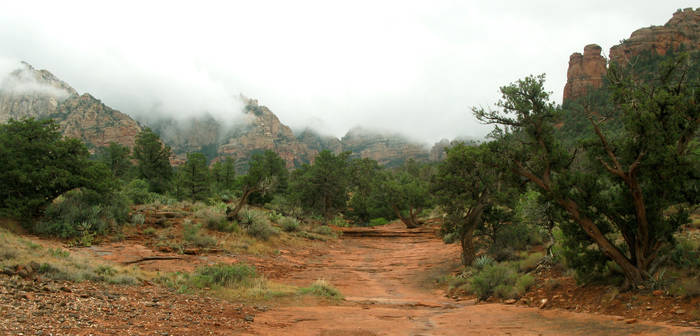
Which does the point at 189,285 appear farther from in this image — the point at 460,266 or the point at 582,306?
the point at 460,266

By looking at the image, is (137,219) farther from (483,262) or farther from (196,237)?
(483,262)

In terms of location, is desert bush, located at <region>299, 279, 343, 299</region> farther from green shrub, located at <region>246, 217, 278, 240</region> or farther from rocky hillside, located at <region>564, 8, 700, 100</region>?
rocky hillside, located at <region>564, 8, 700, 100</region>

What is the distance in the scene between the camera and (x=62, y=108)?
373ft

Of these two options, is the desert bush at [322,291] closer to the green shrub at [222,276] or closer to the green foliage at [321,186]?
the green shrub at [222,276]

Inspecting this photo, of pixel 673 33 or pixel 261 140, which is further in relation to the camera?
pixel 261 140

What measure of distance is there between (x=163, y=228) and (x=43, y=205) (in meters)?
4.80

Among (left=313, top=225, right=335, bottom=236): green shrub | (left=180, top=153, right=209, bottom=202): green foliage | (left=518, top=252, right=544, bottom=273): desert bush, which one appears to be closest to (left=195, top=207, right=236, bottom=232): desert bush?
(left=313, top=225, right=335, bottom=236): green shrub

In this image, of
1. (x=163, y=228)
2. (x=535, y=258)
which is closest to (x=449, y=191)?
(x=535, y=258)

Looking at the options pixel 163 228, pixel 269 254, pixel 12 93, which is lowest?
pixel 269 254

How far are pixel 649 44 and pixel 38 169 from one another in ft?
343

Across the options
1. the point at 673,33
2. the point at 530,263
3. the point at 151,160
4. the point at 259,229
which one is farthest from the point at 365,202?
the point at 673,33

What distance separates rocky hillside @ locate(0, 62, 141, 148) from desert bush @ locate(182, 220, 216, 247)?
105595mm

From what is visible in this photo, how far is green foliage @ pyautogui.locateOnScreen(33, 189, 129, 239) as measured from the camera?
1395 centimetres

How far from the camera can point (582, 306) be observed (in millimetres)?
8367
